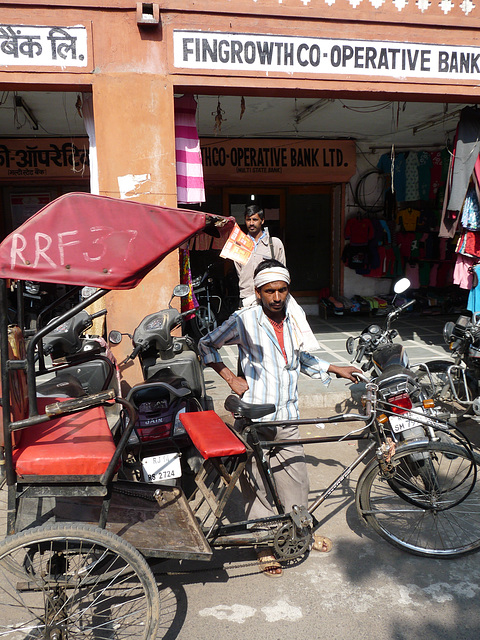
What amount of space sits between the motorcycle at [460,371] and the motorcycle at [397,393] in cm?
62

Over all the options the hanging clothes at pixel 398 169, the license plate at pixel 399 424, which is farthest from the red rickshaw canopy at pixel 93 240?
the hanging clothes at pixel 398 169

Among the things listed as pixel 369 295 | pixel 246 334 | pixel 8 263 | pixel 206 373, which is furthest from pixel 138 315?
pixel 369 295

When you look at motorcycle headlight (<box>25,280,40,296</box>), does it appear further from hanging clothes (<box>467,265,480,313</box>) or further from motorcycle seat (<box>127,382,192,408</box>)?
hanging clothes (<box>467,265,480,313</box>)

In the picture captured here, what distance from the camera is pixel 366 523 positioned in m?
3.05

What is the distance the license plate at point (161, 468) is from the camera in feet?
10.1

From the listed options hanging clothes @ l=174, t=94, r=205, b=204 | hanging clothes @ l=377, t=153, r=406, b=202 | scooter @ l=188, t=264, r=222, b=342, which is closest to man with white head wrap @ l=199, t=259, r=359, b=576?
hanging clothes @ l=174, t=94, r=205, b=204

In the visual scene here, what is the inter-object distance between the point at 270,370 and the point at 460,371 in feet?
8.38

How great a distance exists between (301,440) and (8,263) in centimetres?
171

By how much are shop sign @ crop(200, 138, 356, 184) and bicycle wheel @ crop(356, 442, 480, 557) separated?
6.94m

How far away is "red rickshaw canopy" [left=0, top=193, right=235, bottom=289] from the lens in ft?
6.47

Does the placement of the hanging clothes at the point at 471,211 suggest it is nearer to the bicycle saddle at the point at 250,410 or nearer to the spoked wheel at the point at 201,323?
the spoked wheel at the point at 201,323

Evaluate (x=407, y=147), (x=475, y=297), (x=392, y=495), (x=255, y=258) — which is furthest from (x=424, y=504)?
(x=407, y=147)

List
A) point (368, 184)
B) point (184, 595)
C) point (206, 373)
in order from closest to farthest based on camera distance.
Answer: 1. point (184, 595)
2. point (206, 373)
3. point (368, 184)

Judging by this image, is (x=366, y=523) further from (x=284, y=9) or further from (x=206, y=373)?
(x=284, y=9)
